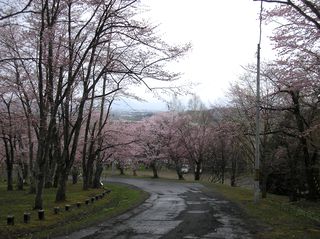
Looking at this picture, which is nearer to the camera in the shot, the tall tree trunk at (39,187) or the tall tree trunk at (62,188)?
the tall tree trunk at (39,187)

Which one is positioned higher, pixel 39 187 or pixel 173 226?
pixel 39 187

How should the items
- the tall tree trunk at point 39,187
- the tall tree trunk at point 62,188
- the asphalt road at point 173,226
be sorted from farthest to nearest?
the tall tree trunk at point 62,188 < the tall tree trunk at point 39,187 < the asphalt road at point 173,226

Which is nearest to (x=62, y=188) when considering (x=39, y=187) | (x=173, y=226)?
(x=39, y=187)

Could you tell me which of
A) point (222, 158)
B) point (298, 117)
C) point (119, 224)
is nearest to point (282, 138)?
point (298, 117)

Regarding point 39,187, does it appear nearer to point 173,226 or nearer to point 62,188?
point 62,188

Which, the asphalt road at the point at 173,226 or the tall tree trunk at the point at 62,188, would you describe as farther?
the tall tree trunk at the point at 62,188

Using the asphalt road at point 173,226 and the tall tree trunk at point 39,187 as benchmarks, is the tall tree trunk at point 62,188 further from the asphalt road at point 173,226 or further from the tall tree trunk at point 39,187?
the asphalt road at point 173,226

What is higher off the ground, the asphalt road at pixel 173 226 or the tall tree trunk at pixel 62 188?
the tall tree trunk at pixel 62 188

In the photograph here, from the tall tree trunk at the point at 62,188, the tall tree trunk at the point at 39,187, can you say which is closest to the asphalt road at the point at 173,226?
the tall tree trunk at the point at 39,187

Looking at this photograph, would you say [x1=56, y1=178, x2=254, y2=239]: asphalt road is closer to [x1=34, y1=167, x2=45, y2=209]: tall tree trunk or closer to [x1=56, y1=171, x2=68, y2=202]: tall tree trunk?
[x1=34, y1=167, x2=45, y2=209]: tall tree trunk

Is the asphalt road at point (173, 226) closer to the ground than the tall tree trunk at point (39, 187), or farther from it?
closer to the ground

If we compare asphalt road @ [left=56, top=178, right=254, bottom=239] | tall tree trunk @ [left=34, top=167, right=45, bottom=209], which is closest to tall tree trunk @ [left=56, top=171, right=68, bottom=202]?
tall tree trunk @ [left=34, top=167, right=45, bottom=209]

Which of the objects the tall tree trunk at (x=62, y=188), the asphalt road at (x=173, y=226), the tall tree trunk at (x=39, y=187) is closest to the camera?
the asphalt road at (x=173, y=226)

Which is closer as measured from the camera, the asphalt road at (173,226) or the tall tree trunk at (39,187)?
the asphalt road at (173,226)
